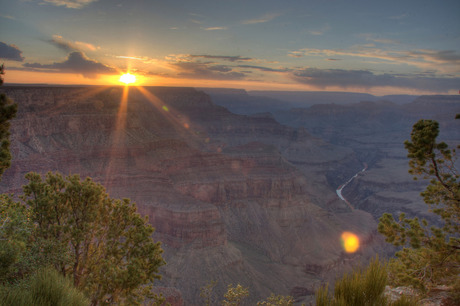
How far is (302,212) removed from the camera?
70.9 metres

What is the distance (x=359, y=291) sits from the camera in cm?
643

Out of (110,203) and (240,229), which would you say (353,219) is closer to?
(240,229)

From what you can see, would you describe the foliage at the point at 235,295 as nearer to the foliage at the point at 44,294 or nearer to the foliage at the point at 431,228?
the foliage at the point at 431,228

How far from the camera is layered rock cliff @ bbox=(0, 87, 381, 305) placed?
154 feet

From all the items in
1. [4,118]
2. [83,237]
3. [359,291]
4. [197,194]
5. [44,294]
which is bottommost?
[197,194]

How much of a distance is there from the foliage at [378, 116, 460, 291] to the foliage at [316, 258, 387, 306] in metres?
3.83

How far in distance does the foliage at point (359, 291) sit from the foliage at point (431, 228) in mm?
3830

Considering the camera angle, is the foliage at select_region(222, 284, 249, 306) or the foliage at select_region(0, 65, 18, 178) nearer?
the foliage at select_region(0, 65, 18, 178)

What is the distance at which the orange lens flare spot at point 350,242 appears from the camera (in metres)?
62.4

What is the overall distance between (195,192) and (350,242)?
111 feet

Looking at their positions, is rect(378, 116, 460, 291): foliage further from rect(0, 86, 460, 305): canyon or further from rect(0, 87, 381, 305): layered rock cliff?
rect(0, 87, 381, 305): layered rock cliff

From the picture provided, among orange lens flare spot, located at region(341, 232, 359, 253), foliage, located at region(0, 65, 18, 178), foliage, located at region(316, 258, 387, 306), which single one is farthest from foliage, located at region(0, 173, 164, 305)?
orange lens flare spot, located at region(341, 232, 359, 253)

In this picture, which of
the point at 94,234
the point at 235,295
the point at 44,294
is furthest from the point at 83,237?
the point at 235,295

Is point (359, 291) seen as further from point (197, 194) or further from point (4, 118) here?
point (197, 194)
